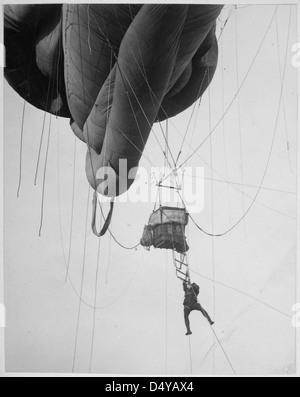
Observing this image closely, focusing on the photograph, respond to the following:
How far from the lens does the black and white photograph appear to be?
142cm

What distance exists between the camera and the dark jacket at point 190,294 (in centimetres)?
143

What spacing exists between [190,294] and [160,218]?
23 cm

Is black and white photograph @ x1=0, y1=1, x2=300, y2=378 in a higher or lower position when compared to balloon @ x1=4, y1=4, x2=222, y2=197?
lower

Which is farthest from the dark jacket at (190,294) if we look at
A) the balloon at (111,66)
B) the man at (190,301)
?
the balloon at (111,66)

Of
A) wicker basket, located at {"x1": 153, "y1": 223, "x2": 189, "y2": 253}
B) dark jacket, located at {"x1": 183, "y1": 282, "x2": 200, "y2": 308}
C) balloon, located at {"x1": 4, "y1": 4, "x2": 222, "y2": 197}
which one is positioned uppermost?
balloon, located at {"x1": 4, "y1": 4, "x2": 222, "y2": 197}

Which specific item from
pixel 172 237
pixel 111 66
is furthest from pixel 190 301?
pixel 111 66

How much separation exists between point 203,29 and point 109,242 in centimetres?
65

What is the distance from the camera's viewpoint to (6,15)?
1.41 m

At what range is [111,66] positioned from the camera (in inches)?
53.6

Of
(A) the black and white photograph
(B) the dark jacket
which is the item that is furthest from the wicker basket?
(B) the dark jacket

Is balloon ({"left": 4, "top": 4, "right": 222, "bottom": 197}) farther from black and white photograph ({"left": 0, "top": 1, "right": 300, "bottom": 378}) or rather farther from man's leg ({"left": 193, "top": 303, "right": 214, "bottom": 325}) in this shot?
man's leg ({"left": 193, "top": 303, "right": 214, "bottom": 325})
